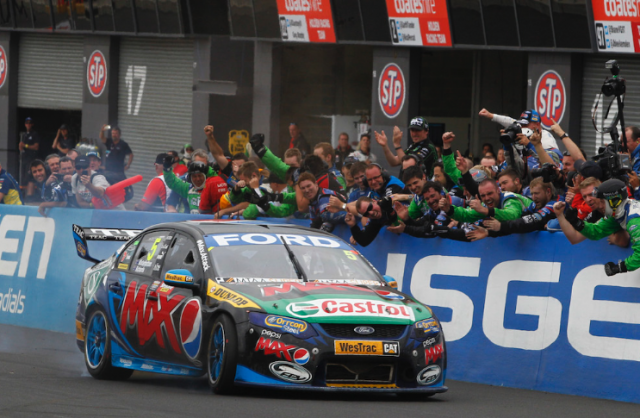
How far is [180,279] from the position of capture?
877cm

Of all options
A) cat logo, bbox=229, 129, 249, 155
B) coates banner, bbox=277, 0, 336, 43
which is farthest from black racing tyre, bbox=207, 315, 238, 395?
cat logo, bbox=229, 129, 249, 155

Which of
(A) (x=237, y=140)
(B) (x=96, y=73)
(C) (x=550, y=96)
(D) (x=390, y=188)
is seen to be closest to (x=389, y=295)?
(D) (x=390, y=188)

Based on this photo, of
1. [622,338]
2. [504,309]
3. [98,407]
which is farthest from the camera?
[504,309]

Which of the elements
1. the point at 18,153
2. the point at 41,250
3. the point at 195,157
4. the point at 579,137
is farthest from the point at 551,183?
the point at 18,153

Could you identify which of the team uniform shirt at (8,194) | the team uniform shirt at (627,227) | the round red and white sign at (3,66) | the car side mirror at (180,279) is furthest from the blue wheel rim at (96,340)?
the round red and white sign at (3,66)

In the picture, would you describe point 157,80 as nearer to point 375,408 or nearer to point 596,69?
point 596,69

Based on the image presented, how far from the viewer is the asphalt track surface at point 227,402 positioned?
25.0ft

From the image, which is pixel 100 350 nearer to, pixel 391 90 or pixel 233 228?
pixel 233 228

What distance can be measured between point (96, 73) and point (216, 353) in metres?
24.5

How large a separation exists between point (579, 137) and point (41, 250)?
409 inches

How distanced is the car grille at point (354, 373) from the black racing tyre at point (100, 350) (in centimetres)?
263

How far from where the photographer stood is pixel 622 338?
9.23 m

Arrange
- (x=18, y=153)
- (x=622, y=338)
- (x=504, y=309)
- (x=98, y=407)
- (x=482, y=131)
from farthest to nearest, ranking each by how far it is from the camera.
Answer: (x=18, y=153) → (x=482, y=131) → (x=504, y=309) → (x=622, y=338) → (x=98, y=407)

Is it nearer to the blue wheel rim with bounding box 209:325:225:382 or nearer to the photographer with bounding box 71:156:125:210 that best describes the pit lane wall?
the blue wheel rim with bounding box 209:325:225:382
